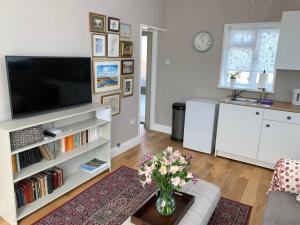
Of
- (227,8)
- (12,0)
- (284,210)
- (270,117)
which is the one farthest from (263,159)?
(12,0)

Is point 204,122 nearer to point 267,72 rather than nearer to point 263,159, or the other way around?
point 263,159

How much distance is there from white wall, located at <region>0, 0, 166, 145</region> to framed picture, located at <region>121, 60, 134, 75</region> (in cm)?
38

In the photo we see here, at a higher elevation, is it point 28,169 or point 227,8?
point 227,8

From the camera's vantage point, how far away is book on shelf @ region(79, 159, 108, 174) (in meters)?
3.08

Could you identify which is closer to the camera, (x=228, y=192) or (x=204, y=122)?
(x=228, y=192)

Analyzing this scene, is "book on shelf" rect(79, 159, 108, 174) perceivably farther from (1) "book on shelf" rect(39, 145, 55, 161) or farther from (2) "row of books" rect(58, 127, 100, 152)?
(1) "book on shelf" rect(39, 145, 55, 161)

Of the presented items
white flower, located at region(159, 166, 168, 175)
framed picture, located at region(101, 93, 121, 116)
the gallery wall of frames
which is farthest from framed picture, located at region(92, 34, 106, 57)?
white flower, located at region(159, 166, 168, 175)

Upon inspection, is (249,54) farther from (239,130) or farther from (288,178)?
(288,178)

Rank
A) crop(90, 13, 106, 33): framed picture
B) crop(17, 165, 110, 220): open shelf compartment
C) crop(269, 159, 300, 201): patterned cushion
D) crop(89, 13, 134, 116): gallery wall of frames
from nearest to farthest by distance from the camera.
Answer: crop(269, 159, 300, 201): patterned cushion
crop(17, 165, 110, 220): open shelf compartment
crop(90, 13, 106, 33): framed picture
crop(89, 13, 134, 116): gallery wall of frames

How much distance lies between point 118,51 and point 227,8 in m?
1.91

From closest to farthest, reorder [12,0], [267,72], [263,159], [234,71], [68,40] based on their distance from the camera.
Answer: [12,0] < [68,40] < [263,159] < [267,72] < [234,71]

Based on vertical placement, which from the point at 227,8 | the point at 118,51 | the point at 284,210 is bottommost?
the point at 284,210

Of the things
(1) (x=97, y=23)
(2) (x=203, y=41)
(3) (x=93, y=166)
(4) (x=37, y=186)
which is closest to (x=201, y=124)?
(2) (x=203, y=41)

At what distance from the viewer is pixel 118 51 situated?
3.49 meters
